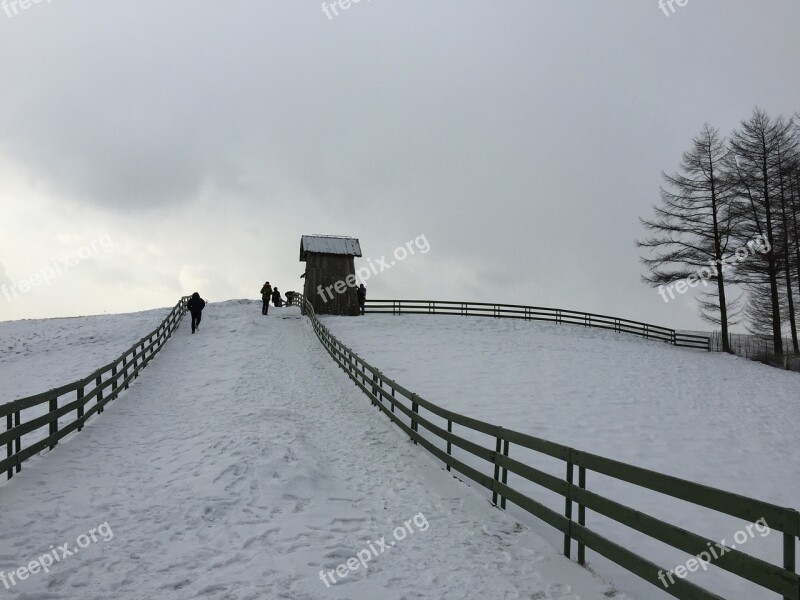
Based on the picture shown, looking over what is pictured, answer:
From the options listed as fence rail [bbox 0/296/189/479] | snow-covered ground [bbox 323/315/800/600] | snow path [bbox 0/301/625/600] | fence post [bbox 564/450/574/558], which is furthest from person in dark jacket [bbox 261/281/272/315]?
fence post [bbox 564/450/574/558]

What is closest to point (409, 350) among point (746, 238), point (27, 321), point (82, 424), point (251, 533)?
point (82, 424)

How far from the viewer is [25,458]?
7559mm

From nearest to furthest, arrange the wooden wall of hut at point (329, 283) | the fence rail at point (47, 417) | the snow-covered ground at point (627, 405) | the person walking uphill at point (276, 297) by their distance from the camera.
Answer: the fence rail at point (47, 417), the snow-covered ground at point (627, 405), the wooden wall of hut at point (329, 283), the person walking uphill at point (276, 297)

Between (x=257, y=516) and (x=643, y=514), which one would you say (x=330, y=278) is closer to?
(x=257, y=516)

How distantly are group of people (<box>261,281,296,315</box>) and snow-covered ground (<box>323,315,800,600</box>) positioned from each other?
5402 millimetres

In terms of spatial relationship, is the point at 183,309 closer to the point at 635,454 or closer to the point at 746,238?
the point at 635,454

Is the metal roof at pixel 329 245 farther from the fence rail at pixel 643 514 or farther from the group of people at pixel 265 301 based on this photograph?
the fence rail at pixel 643 514

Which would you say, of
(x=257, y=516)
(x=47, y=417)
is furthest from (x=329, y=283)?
(x=257, y=516)

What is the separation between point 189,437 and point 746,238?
30834 mm

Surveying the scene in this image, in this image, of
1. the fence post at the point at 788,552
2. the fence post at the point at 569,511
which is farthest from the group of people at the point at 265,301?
the fence post at the point at 788,552

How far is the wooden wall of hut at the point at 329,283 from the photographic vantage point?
107 feet

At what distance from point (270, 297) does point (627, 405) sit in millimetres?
23039

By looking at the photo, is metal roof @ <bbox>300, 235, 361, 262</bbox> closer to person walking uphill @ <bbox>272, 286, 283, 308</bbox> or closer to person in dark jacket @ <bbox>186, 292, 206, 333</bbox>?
person walking uphill @ <bbox>272, 286, 283, 308</bbox>

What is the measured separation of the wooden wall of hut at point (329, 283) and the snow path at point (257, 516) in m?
Result: 20.8
